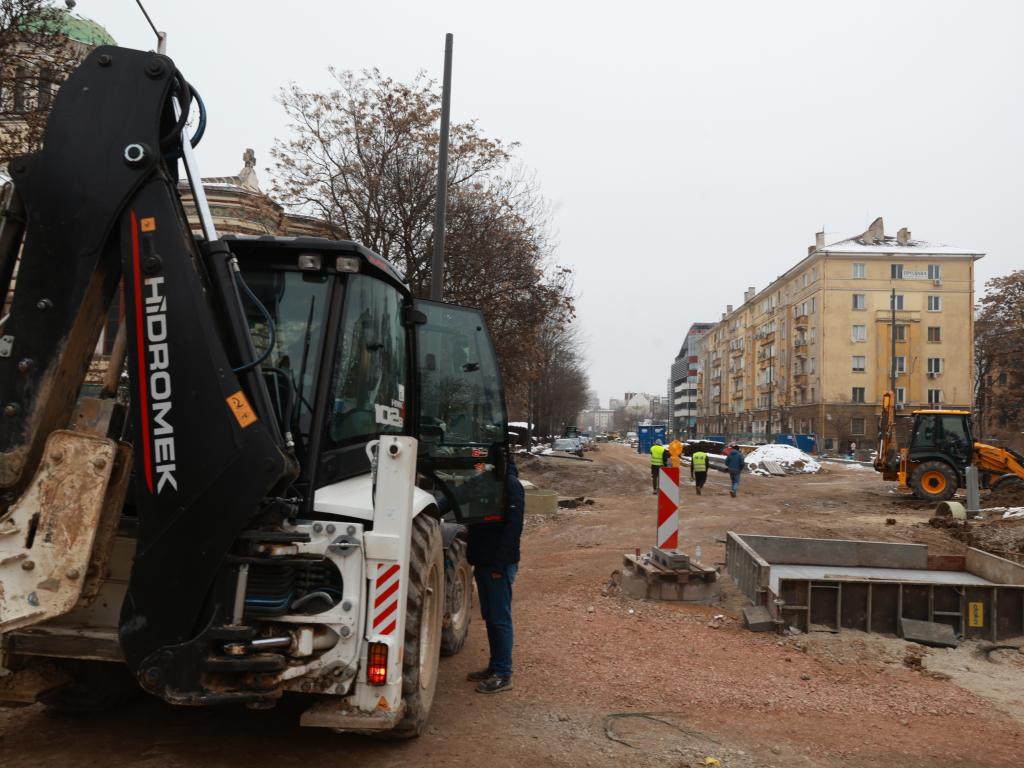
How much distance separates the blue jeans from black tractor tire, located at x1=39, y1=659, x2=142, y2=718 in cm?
230

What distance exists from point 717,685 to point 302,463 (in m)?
3.78

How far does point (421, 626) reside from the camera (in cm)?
426

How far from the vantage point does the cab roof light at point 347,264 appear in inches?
166

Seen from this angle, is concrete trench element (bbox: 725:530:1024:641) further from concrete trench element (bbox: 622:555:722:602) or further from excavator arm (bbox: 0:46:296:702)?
excavator arm (bbox: 0:46:296:702)

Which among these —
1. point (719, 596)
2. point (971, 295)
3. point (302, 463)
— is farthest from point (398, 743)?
point (971, 295)

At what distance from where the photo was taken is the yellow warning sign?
137 inches

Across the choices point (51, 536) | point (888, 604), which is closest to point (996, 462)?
point (888, 604)

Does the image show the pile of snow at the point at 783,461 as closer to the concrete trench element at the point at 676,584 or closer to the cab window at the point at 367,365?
the concrete trench element at the point at 676,584

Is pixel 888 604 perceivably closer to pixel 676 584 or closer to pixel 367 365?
pixel 676 584

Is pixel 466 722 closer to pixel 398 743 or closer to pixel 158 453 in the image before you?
pixel 398 743

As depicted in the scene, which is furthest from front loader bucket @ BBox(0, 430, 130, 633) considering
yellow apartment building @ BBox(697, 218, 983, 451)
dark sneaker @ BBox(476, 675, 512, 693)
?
yellow apartment building @ BBox(697, 218, 983, 451)

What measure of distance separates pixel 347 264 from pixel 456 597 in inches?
128

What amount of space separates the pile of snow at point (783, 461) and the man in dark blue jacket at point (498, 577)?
3246cm

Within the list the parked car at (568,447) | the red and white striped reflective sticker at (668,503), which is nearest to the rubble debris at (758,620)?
the red and white striped reflective sticker at (668,503)
